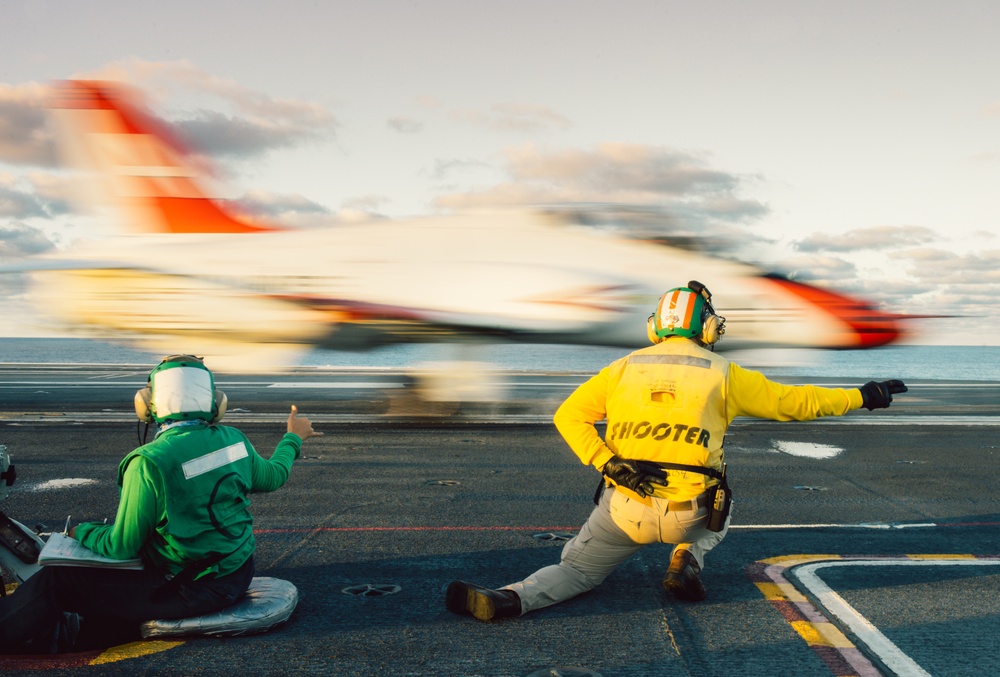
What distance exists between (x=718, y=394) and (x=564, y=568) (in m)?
1.31

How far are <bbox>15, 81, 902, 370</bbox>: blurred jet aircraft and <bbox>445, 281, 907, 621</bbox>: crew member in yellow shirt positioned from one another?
10936mm

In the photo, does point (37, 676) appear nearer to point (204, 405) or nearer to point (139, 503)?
point (139, 503)

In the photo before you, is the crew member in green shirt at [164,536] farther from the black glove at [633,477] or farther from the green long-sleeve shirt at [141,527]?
the black glove at [633,477]

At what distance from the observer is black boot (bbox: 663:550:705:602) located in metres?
4.46

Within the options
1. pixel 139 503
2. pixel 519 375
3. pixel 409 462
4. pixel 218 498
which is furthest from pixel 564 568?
pixel 519 375

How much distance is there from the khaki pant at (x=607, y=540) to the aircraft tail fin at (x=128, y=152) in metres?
15.3

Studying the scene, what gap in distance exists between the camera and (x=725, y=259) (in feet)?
50.8

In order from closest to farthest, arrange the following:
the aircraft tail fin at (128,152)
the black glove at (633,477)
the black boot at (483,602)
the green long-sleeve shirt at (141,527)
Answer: the green long-sleeve shirt at (141,527) → the black boot at (483,602) → the black glove at (633,477) → the aircraft tail fin at (128,152)

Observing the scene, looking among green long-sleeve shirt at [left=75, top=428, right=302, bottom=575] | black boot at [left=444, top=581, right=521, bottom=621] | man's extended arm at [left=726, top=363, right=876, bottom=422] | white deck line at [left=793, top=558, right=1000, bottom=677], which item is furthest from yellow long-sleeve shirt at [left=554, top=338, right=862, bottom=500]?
green long-sleeve shirt at [left=75, top=428, right=302, bottom=575]

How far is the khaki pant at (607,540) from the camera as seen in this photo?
4301 mm

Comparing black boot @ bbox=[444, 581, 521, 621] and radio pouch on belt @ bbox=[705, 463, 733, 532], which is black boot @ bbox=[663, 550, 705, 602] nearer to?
radio pouch on belt @ bbox=[705, 463, 733, 532]

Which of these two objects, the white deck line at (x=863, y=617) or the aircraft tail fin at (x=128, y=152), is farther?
the aircraft tail fin at (x=128, y=152)

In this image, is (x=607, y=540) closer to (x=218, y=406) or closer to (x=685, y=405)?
(x=685, y=405)

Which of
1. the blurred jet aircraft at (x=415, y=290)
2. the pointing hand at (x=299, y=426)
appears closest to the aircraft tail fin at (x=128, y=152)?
the blurred jet aircraft at (x=415, y=290)
